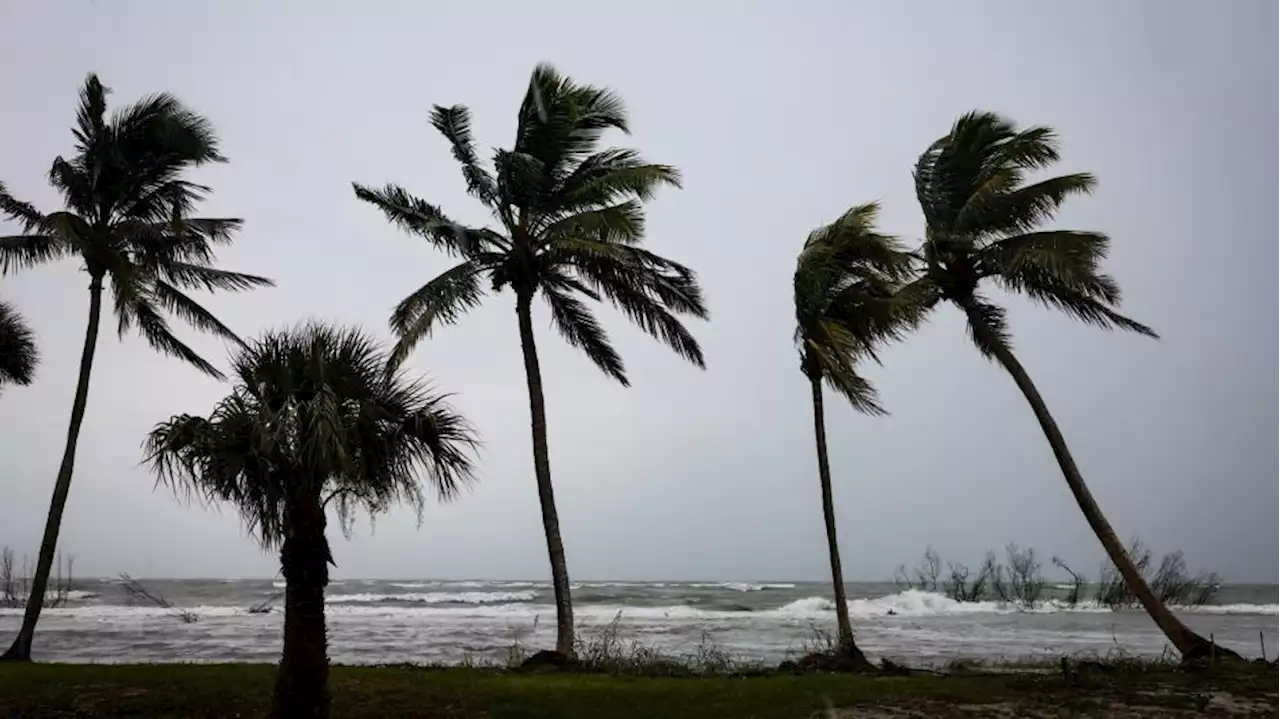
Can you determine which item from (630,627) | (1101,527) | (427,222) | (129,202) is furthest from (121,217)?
(630,627)

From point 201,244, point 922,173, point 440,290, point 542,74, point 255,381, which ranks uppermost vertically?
point 542,74

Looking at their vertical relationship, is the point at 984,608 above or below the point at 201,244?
below

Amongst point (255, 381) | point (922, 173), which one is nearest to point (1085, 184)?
point (922, 173)

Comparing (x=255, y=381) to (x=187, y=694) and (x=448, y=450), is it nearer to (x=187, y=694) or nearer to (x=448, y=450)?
(x=448, y=450)

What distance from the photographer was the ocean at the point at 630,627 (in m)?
23.9

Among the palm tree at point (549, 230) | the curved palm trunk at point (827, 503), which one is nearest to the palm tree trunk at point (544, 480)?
the palm tree at point (549, 230)

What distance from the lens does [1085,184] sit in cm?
1573

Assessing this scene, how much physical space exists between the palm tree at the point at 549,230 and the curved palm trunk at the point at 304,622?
5.92 metres

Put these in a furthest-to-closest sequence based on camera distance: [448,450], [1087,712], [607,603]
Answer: [607,603]
[1087,712]
[448,450]

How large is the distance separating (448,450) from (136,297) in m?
9.32

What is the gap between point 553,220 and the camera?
15.5m

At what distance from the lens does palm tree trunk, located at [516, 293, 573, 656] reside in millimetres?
14133

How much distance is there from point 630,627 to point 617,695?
25848 millimetres

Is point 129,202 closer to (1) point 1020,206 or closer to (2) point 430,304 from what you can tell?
(2) point 430,304
